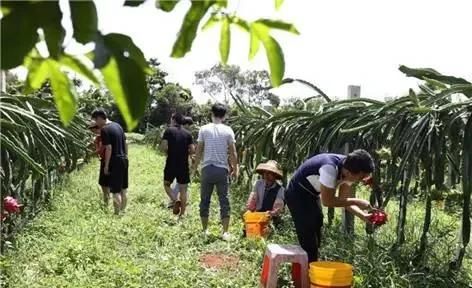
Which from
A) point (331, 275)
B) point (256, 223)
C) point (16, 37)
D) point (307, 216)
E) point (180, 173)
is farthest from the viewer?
point (180, 173)

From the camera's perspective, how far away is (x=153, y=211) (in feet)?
29.9

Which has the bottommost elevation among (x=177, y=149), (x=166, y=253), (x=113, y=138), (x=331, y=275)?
(x=166, y=253)

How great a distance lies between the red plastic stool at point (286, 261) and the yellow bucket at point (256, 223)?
1.54 m

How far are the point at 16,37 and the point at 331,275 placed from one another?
3970 mm

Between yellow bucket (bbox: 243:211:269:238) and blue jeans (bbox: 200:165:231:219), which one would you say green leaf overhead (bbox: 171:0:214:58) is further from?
blue jeans (bbox: 200:165:231:219)

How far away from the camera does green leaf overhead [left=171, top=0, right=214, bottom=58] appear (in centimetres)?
87

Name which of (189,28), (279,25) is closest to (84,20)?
(189,28)

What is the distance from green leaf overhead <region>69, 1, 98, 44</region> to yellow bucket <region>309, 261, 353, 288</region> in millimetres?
3923

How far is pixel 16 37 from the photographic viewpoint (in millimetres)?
764

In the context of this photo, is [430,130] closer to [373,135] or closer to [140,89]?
[373,135]

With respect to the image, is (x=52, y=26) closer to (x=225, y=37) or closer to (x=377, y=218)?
(x=225, y=37)

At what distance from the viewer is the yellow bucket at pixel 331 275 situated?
4.49 meters

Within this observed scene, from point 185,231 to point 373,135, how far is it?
8.74 feet

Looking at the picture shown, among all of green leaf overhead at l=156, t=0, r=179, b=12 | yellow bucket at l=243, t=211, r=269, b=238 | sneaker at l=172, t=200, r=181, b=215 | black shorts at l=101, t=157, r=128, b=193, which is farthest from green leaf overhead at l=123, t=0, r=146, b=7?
sneaker at l=172, t=200, r=181, b=215
